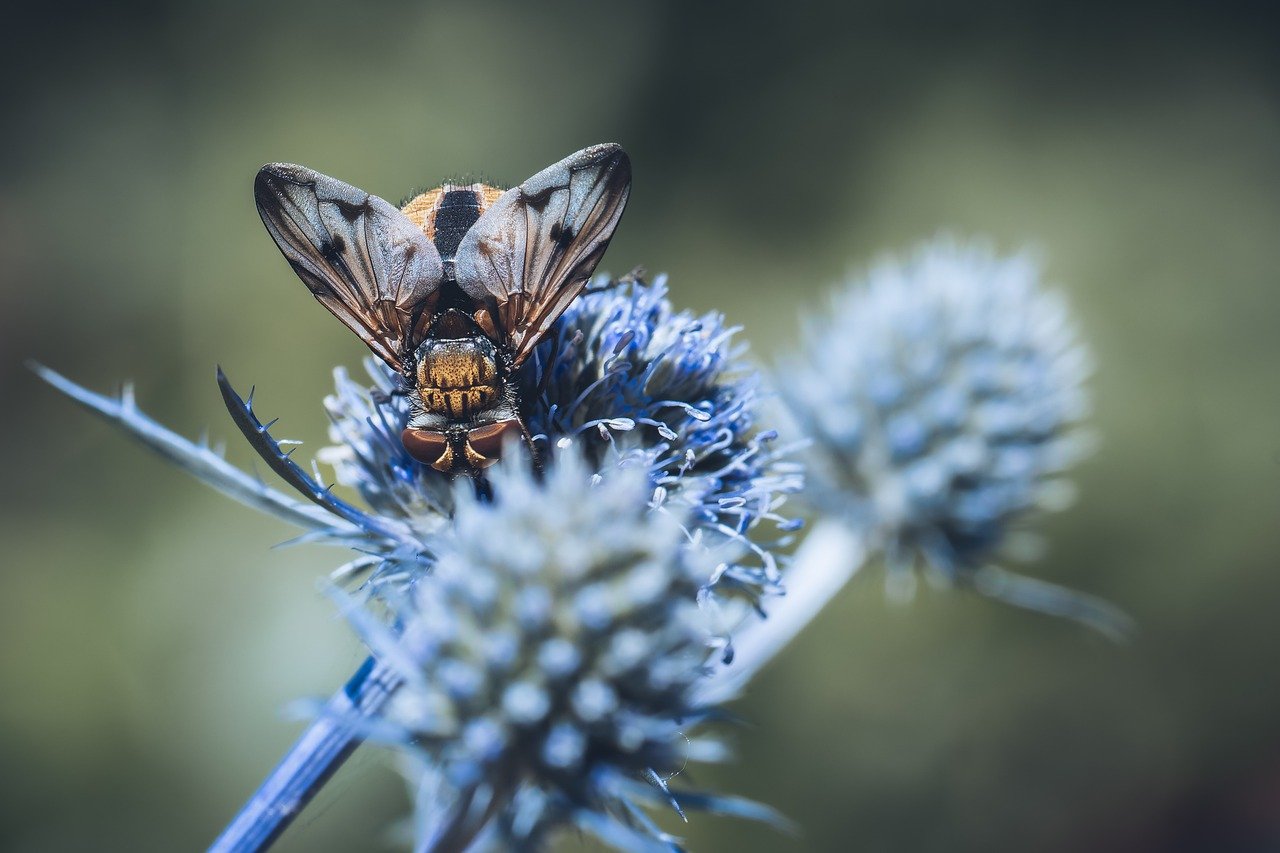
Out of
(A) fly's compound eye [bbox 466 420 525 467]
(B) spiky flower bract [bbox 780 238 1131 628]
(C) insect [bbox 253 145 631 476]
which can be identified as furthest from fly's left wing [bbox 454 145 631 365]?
(B) spiky flower bract [bbox 780 238 1131 628]

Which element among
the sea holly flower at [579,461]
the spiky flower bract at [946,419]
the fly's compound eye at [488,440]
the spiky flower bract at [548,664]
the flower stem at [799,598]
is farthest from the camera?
the spiky flower bract at [946,419]

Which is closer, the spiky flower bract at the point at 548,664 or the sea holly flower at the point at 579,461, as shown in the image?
the spiky flower bract at the point at 548,664

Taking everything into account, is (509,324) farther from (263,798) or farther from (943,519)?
(943,519)

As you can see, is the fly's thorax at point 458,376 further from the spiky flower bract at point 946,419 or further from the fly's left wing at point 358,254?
the spiky flower bract at point 946,419

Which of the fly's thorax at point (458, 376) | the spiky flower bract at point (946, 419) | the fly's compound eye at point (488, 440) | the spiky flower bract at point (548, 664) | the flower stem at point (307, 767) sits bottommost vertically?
the flower stem at point (307, 767)

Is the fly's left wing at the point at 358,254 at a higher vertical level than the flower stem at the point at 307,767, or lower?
higher

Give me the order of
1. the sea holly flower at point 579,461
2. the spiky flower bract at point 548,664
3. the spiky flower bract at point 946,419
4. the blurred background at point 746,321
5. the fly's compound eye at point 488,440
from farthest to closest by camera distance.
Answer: the blurred background at point 746,321 → the spiky flower bract at point 946,419 → the fly's compound eye at point 488,440 → the sea holly flower at point 579,461 → the spiky flower bract at point 548,664

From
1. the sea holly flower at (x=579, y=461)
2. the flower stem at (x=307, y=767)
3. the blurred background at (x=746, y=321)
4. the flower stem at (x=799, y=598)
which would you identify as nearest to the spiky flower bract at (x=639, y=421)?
the sea holly flower at (x=579, y=461)

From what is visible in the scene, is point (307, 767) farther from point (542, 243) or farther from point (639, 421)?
point (542, 243)

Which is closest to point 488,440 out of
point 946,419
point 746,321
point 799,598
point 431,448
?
point 431,448
